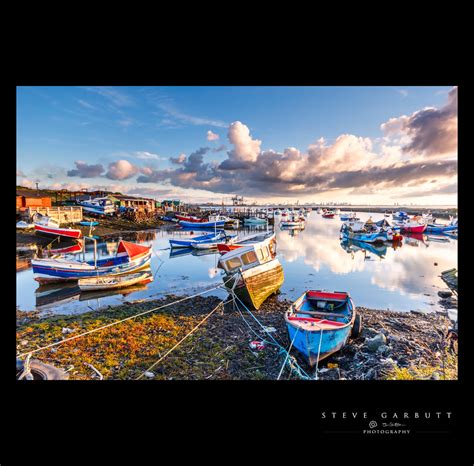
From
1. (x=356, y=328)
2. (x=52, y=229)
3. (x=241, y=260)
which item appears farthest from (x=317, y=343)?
(x=52, y=229)

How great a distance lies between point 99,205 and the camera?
8.74 meters

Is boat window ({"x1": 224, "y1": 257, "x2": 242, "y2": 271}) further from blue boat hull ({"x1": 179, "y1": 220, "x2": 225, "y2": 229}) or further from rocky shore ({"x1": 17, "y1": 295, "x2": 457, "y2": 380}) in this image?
blue boat hull ({"x1": 179, "y1": 220, "x2": 225, "y2": 229})

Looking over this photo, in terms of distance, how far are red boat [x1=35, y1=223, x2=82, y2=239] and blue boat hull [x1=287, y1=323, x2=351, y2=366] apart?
511cm

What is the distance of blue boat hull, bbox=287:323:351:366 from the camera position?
2303mm

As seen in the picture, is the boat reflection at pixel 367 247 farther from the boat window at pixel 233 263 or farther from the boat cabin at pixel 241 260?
the boat window at pixel 233 263

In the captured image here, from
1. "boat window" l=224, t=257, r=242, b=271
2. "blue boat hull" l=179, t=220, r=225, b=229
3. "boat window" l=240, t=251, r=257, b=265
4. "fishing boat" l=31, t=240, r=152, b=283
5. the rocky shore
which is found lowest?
the rocky shore

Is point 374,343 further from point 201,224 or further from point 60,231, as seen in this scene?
point 201,224

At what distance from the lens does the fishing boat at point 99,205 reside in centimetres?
825

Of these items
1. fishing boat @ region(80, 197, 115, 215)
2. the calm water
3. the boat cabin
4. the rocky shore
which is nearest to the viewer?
the rocky shore

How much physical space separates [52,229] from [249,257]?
478 centimetres

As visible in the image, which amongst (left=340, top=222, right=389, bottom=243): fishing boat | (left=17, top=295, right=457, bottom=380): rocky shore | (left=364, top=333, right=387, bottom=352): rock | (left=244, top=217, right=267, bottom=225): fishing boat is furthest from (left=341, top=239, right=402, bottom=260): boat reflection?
(left=244, top=217, right=267, bottom=225): fishing boat
